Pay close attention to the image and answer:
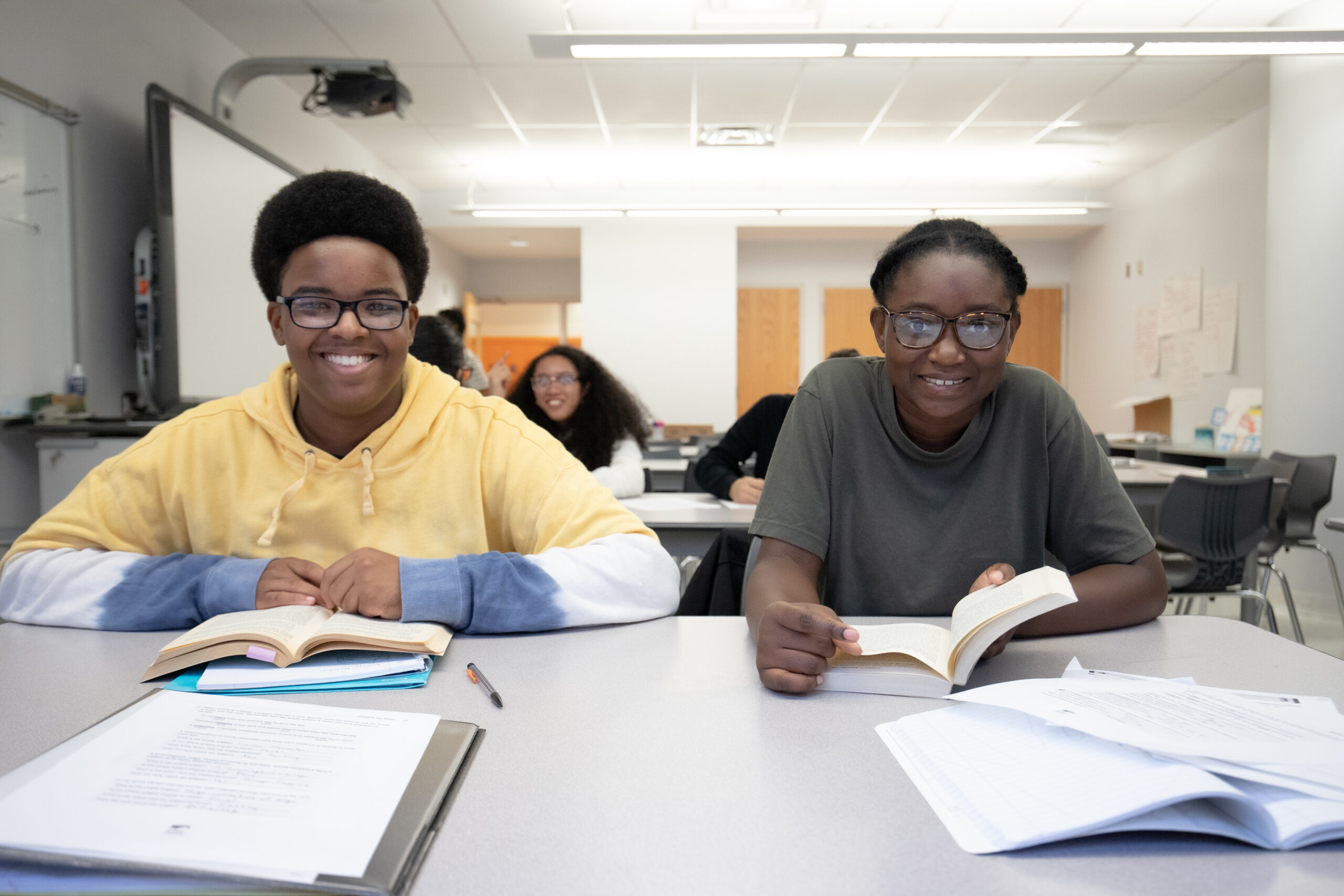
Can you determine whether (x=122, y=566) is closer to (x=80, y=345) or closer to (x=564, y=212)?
Result: (x=80, y=345)

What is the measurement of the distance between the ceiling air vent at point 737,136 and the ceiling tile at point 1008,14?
1.80 meters

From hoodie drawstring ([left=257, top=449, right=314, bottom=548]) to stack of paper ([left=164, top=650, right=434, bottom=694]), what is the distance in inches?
11.9

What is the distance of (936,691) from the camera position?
88cm

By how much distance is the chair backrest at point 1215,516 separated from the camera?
292cm

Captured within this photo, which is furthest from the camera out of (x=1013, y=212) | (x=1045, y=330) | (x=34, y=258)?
(x=1045, y=330)

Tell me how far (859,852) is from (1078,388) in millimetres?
8734

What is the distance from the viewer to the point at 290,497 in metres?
1.24

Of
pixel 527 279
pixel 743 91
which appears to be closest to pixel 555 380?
pixel 743 91

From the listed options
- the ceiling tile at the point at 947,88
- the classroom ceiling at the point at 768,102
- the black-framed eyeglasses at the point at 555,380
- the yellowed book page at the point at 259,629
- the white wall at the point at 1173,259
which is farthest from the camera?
the white wall at the point at 1173,259

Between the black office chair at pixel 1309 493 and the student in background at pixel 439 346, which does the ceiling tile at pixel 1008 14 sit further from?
the student in background at pixel 439 346

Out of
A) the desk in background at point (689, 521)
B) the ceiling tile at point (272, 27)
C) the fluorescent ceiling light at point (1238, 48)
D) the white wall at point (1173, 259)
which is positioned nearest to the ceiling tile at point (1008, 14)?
the fluorescent ceiling light at point (1238, 48)

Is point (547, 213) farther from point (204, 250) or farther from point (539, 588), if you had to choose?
point (539, 588)

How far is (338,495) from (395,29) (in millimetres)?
3963

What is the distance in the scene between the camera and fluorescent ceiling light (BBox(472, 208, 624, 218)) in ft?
22.3
